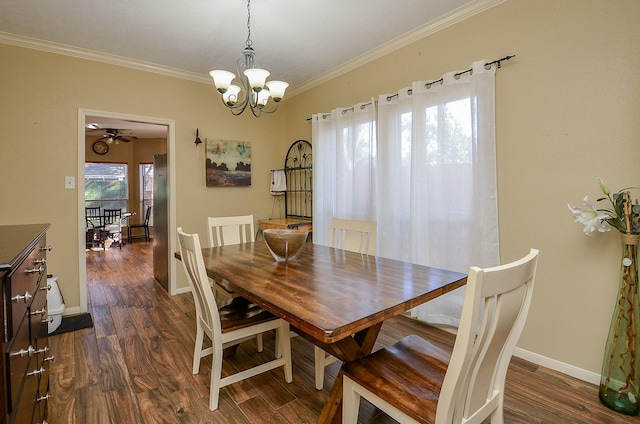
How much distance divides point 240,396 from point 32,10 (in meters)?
3.20

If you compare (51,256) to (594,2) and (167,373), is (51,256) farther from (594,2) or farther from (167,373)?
(594,2)

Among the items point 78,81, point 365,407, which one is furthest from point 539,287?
point 78,81

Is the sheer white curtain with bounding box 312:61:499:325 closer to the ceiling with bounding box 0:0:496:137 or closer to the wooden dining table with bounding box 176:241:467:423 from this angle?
the ceiling with bounding box 0:0:496:137

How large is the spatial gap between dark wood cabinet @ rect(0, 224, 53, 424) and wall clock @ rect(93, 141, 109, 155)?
7524 millimetres

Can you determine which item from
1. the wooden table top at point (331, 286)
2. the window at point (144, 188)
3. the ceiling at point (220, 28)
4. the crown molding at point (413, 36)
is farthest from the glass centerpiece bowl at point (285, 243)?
the window at point (144, 188)

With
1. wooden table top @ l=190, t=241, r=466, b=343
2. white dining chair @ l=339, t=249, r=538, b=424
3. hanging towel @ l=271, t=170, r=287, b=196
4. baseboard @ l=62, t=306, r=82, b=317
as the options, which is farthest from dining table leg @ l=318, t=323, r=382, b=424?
hanging towel @ l=271, t=170, r=287, b=196

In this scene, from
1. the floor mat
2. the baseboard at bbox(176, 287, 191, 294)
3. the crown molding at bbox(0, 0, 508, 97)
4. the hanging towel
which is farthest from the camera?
the hanging towel

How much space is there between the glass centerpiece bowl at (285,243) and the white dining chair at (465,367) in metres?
0.81

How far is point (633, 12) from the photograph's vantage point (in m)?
1.75

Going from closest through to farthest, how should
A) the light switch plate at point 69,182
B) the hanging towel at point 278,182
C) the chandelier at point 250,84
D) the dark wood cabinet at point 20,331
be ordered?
the dark wood cabinet at point 20,331 < the chandelier at point 250,84 < the light switch plate at point 69,182 < the hanging towel at point 278,182

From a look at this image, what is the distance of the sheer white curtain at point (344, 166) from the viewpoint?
3.24m

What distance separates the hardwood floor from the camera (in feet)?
5.49

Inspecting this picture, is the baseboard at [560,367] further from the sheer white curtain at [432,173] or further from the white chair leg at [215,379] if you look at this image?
the white chair leg at [215,379]

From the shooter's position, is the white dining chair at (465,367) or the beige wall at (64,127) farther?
the beige wall at (64,127)
